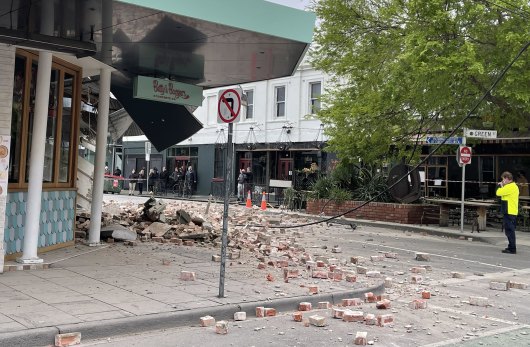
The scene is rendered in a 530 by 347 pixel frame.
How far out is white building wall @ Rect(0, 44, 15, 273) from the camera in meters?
7.90

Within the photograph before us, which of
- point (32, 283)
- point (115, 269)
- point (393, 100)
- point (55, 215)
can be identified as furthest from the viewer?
point (393, 100)

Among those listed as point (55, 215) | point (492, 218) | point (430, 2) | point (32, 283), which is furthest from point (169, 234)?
point (492, 218)

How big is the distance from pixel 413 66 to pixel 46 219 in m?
10.6

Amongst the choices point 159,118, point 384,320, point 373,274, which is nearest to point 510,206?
point 373,274

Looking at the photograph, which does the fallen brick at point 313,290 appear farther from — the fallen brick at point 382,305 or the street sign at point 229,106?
the street sign at point 229,106

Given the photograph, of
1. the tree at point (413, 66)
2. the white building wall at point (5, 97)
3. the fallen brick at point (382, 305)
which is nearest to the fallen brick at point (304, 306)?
the fallen brick at point (382, 305)

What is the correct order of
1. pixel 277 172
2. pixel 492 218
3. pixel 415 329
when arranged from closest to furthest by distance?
1. pixel 415 329
2. pixel 492 218
3. pixel 277 172

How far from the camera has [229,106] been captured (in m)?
7.38

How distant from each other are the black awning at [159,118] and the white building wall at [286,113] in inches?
579

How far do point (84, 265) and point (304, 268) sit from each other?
385 cm

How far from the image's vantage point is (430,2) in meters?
15.5

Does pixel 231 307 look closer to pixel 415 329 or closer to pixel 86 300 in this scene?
pixel 86 300

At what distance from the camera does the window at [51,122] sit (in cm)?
880

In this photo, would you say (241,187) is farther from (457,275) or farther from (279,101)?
(457,275)
